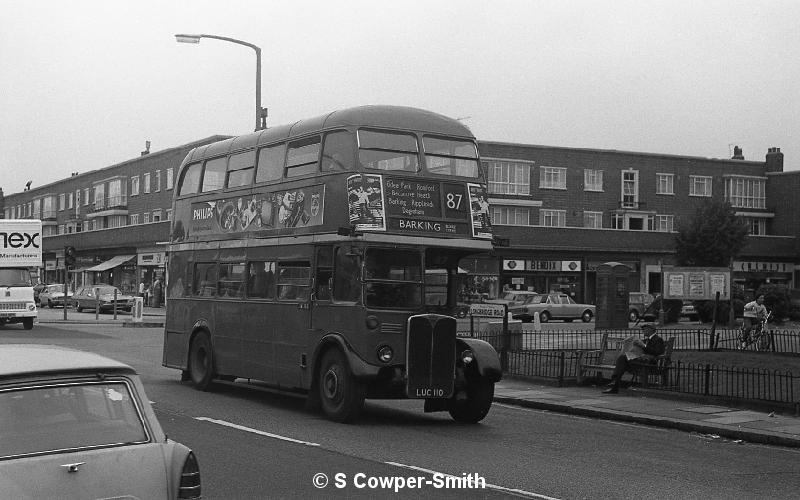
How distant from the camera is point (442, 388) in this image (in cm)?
1260

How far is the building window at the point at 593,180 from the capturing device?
216 ft

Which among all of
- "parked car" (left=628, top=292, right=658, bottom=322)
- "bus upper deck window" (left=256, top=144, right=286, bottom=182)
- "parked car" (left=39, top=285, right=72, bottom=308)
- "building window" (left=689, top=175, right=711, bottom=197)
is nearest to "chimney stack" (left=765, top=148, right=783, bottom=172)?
"building window" (left=689, top=175, right=711, bottom=197)

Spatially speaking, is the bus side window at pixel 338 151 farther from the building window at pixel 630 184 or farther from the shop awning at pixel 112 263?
the shop awning at pixel 112 263

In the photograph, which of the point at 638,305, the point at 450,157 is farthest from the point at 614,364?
the point at 638,305

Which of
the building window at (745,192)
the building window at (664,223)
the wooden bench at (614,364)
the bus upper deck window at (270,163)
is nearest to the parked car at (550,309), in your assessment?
the building window at (664,223)

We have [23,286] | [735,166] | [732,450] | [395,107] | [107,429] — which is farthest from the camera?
[735,166]

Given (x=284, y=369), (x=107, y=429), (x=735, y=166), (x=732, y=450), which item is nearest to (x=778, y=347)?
(x=732, y=450)

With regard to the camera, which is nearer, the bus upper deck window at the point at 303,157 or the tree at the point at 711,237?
the bus upper deck window at the point at 303,157

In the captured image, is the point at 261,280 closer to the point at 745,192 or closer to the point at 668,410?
the point at 668,410

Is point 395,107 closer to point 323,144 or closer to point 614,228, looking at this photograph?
point 323,144

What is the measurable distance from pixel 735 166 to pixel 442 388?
209 feet

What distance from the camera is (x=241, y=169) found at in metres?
15.7

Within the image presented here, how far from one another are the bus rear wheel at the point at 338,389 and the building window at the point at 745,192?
204 feet

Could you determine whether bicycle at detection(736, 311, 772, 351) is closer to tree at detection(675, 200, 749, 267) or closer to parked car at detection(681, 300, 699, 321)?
parked car at detection(681, 300, 699, 321)
